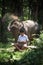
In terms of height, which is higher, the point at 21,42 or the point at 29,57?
the point at 29,57

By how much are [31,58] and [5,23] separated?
624 centimetres

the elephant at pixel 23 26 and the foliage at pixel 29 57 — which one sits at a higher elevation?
the foliage at pixel 29 57

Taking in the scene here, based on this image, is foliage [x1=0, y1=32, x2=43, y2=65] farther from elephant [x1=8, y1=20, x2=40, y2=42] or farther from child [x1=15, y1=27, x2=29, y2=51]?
elephant [x1=8, y1=20, x2=40, y2=42]

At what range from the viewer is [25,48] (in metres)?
9.82

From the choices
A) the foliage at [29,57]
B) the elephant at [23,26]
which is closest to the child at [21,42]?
the foliage at [29,57]

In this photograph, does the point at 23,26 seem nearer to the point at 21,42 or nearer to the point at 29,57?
the point at 21,42

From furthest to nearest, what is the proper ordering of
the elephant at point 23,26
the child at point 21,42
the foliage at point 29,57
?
the elephant at point 23,26, the child at point 21,42, the foliage at point 29,57

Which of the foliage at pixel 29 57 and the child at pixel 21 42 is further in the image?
the child at pixel 21 42

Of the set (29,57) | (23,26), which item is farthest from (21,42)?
(29,57)

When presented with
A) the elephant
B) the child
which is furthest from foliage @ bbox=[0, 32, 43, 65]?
the elephant

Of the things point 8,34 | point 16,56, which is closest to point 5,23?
point 8,34

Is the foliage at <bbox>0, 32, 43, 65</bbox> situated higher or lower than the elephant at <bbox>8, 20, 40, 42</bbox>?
higher

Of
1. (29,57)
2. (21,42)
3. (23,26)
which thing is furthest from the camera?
(23,26)

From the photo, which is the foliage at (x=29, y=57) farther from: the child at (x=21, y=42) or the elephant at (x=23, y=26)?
the elephant at (x=23, y=26)
